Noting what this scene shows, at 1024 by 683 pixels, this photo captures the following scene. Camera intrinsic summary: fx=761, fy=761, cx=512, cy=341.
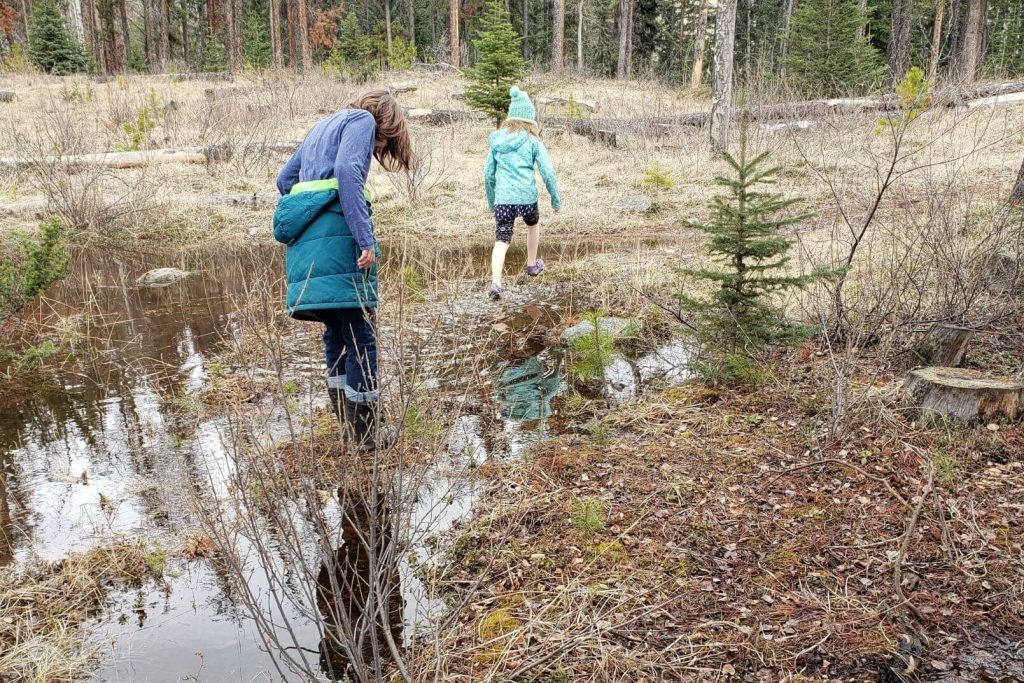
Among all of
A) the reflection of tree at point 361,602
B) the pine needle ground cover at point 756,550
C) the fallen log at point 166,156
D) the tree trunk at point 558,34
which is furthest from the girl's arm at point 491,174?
the tree trunk at point 558,34

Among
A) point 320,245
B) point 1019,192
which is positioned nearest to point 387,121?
point 320,245

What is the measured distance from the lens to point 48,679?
2785 millimetres

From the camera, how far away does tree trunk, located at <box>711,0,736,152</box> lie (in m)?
13.6

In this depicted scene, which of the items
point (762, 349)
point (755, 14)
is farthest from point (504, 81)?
point (755, 14)

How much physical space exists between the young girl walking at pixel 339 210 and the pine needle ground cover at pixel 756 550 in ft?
3.73

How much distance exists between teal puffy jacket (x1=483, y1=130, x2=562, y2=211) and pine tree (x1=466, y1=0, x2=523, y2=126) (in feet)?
26.3

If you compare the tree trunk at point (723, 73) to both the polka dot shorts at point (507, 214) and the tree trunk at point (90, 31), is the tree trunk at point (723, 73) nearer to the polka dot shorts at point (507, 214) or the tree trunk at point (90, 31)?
the polka dot shorts at point (507, 214)

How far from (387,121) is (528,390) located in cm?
230

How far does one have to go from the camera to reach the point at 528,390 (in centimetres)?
552

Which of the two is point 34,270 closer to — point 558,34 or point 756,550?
point 756,550

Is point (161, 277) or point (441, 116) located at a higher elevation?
point (441, 116)

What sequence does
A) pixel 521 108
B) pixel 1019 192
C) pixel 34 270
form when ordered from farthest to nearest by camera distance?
pixel 521 108
pixel 1019 192
pixel 34 270

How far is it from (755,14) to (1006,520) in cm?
4235

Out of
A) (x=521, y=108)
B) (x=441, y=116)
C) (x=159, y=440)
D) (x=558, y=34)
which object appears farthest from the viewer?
(x=558, y=34)
